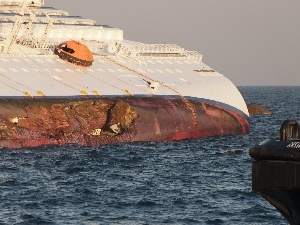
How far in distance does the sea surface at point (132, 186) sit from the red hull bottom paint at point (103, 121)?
2021mm

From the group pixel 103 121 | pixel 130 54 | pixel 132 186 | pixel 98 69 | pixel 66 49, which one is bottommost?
pixel 132 186

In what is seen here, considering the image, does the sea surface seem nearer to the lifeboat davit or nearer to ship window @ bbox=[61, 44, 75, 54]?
the lifeboat davit

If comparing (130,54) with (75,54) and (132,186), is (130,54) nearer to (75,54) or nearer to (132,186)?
(75,54)

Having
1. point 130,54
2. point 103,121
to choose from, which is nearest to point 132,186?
point 103,121

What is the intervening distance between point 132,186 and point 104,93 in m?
29.6

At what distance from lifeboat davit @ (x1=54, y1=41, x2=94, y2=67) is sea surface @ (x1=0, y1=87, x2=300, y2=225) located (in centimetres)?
1528

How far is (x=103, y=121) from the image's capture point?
244 ft

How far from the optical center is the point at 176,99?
82750 millimetres

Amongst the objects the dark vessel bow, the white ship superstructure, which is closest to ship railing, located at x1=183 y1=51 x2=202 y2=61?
the white ship superstructure

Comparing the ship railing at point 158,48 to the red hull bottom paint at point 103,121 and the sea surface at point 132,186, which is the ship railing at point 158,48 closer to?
the red hull bottom paint at point 103,121

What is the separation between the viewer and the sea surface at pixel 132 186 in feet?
130

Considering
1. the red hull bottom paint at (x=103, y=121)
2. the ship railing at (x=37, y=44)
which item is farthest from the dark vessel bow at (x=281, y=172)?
the ship railing at (x=37, y=44)

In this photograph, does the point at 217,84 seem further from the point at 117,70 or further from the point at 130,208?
the point at 130,208

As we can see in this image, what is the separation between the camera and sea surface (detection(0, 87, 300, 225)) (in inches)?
1556
